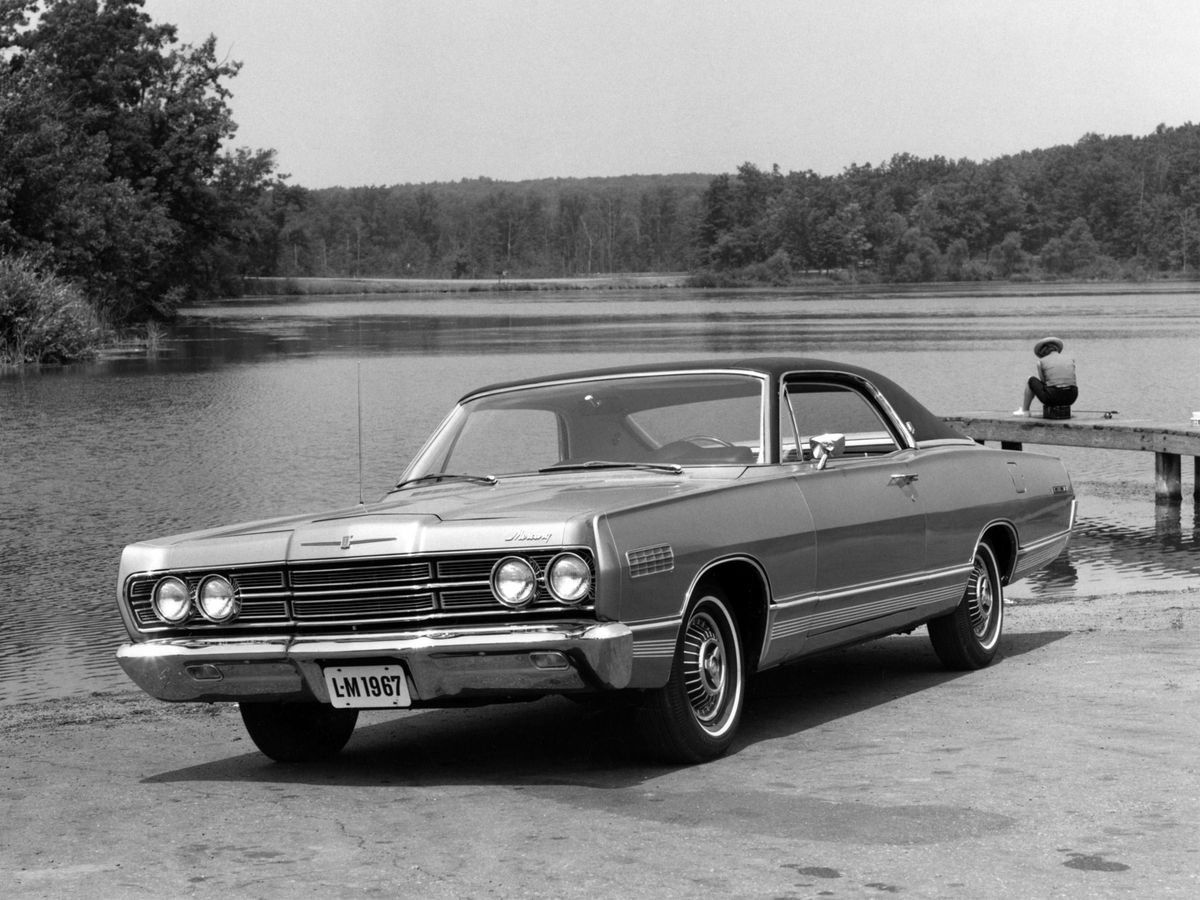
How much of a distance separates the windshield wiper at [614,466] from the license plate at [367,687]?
160 cm

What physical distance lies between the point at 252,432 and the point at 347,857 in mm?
28048

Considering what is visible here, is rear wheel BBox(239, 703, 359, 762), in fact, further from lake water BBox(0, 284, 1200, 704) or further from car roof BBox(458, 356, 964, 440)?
lake water BBox(0, 284, 1200, 704)

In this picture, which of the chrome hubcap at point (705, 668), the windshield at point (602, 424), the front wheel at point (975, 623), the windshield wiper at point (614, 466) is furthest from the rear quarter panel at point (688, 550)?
the front wheel at point (975, 623)

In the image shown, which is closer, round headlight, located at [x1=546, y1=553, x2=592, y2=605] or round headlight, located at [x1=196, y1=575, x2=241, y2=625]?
round headlight, located at [x1=546, y1=553, x2=592, y2=605]

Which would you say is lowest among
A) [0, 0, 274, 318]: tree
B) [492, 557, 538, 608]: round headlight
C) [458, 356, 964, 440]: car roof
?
[492, 557, 538, 608]: round headlight

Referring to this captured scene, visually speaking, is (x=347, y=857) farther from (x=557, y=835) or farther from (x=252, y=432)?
(x=252, y=432)

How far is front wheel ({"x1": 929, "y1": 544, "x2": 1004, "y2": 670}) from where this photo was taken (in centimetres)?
875

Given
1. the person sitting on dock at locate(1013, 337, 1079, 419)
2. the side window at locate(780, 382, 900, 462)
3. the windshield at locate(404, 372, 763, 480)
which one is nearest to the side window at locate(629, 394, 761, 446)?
the windshield at locate(404, 372, 763, 480)

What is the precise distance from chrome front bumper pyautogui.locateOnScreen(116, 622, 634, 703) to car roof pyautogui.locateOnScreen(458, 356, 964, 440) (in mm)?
1794

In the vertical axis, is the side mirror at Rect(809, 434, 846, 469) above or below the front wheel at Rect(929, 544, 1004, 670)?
above

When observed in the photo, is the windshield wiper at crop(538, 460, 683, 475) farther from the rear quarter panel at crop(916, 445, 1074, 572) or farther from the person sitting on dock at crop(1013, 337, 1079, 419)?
the person sitting on dock at crop(1013, 337, 1079, 419)

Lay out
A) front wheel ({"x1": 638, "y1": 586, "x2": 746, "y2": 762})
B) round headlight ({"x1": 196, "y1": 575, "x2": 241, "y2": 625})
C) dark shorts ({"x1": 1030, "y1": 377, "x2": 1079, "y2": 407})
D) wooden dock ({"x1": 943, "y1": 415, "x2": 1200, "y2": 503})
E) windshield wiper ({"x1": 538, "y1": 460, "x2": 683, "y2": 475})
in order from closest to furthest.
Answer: front wheel ({"x1": 638, "y1": 586, "x2": 746, "y2": 762})
round headlight ({"x1": 196, "y1": 575, "x2": 241, "y2": 625})
windshield wiper ({"x1": 538, "y1": 460, "x2": 683, "y2": 475})
wooden dock ({"x1": 943, "y1": 415, "x2": 1200, "y2": 503})
dark shorts ({"x1": 1030, "y1": 377, "x2": 1079, "y2": 407})

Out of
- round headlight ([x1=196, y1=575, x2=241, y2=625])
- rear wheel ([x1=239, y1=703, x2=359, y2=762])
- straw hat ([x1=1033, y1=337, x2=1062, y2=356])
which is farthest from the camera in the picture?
straw hat ([x1=1033, y1=337, x2=1062, y2=356])

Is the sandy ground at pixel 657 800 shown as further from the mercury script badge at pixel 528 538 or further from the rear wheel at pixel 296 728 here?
the mercury script badge at pixel 528 538
